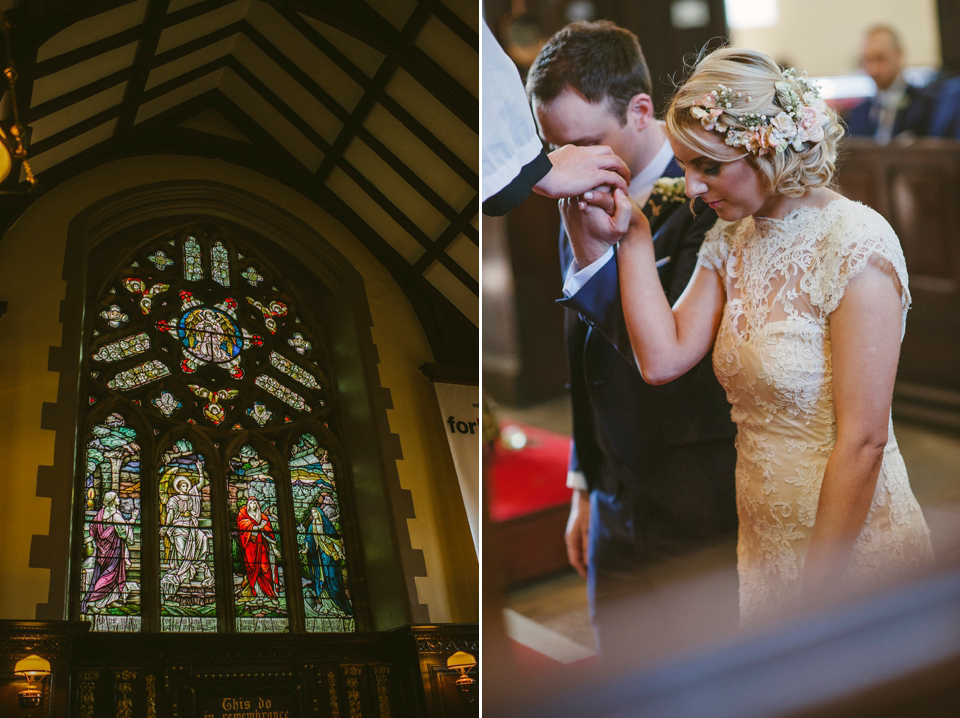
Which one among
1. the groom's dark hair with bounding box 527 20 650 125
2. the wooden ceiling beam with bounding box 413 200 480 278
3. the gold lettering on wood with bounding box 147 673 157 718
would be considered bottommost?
the gold lettering on wood with bounding box 147 673 157 718

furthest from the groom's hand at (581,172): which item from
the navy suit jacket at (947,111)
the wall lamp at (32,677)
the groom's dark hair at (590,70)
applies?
the wall lamp at (32,677)

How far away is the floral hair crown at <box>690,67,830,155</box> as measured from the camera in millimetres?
2445

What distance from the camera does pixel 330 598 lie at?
7.12m

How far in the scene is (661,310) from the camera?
8.43 feet

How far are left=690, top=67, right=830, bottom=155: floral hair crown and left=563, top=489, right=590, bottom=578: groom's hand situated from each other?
1124mm

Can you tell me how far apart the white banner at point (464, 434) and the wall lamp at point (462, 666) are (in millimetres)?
1070

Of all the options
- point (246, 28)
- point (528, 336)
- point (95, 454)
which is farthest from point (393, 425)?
point (528, 336)

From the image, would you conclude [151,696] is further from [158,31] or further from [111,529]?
[158,31]

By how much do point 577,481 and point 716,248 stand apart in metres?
0.81

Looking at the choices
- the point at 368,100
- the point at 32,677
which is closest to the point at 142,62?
the point at 368,100

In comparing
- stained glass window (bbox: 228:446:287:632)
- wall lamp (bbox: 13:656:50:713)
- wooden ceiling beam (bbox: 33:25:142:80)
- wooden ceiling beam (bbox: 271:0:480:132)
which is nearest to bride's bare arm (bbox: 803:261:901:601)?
wooden ceiling beam (bbox: 271:0:480:132)

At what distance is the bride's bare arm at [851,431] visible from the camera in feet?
7.91

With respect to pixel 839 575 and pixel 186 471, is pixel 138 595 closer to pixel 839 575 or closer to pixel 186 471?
pixel 186 471

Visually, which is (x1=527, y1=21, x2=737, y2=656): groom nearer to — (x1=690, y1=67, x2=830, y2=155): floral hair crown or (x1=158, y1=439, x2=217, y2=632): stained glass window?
(x1=690, y1=67, x2=830, y2=155): floral hair crown
